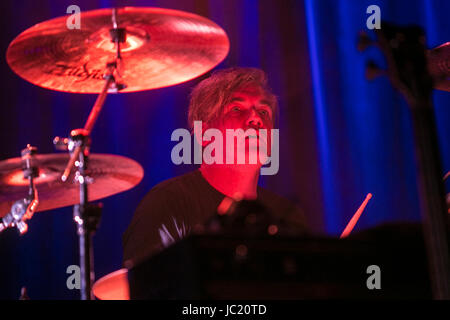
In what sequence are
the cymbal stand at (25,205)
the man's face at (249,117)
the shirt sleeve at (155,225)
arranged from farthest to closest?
the man's face at (249,117) < the shirt sleeve at (155,225) < the cymbal stand at (25,205)

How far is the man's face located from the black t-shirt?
0.53 ft

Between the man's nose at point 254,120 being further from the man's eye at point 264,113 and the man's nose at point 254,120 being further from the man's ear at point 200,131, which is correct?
the man's ear at point 200,131

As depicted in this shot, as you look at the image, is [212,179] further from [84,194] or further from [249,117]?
[84,194]

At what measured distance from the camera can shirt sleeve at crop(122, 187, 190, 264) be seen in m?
1.83

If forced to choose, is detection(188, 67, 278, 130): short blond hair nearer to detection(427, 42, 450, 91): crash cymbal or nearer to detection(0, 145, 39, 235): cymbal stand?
detection(427, 42, 450, 91): crash cymbal

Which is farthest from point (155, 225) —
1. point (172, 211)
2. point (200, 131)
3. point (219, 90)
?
point (219, 90)

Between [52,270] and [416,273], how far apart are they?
1.69 m

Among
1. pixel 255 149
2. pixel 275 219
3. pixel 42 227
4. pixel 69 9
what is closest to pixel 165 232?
pixel 255 149

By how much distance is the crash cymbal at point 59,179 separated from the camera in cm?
159

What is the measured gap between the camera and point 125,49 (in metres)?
1.69

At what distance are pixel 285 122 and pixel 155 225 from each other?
728 mm

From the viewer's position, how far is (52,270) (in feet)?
7.48

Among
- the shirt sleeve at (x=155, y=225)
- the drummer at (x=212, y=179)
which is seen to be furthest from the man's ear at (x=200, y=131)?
the shirt sleeve at (x=155, y=225)
